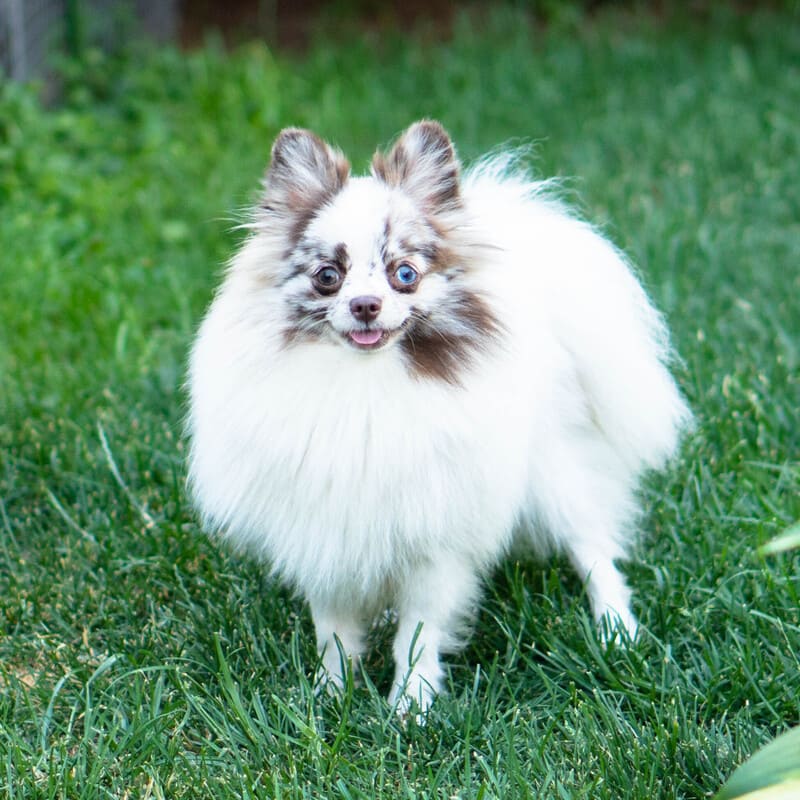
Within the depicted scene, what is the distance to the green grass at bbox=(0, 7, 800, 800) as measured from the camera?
251 centimetres

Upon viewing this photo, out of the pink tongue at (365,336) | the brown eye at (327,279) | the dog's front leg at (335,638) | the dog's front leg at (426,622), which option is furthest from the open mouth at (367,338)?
the dog's front leg at (335,638)

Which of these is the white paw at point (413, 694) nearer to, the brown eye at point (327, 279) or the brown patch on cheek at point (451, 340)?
the brown patch on cheek at point (451, 340)

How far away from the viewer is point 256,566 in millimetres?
3160

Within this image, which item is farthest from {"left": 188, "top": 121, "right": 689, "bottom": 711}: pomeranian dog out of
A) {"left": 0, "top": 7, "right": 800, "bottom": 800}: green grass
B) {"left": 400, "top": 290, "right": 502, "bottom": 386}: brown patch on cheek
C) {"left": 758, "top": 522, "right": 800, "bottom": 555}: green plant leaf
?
{"left": 758, "top": 522, "right": 800, "bottom": 555}: green plant leaf

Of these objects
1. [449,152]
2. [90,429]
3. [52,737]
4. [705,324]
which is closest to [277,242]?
[449,152]

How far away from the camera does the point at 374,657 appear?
3012 mm

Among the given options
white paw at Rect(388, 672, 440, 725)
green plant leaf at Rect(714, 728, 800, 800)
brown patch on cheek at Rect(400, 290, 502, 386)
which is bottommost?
white paw at Rect(388, 672, 440, 725)

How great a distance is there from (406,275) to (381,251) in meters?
0.08

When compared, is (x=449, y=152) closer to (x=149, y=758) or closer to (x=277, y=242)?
(x=277, y=242)

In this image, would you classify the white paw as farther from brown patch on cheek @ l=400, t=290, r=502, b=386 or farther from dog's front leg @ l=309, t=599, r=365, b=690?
brown patch on cheek @ l=400, t=290, r=502, b=386

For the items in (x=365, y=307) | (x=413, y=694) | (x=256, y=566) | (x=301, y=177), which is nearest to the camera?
(x=365, y=307)

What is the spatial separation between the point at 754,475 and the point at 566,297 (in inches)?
35.6

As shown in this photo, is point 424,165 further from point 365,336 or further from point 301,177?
point 365,336

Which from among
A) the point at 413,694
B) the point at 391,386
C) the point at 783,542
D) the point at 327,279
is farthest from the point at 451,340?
the point at 783,542
